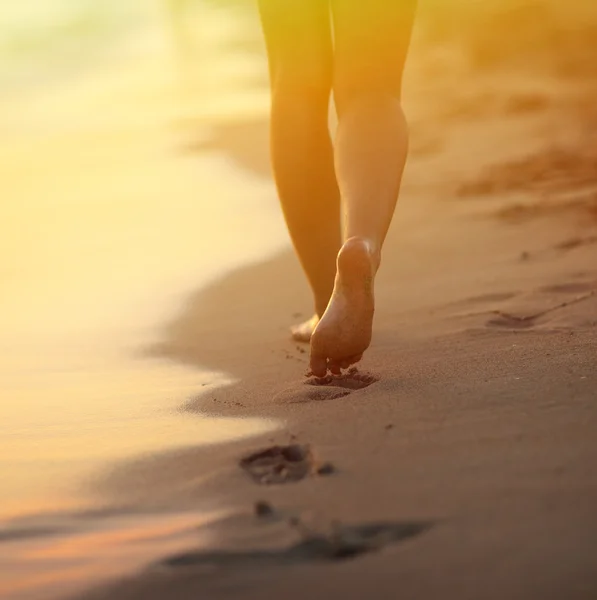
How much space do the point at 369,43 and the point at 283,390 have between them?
0.64m

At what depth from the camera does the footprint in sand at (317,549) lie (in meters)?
1.21

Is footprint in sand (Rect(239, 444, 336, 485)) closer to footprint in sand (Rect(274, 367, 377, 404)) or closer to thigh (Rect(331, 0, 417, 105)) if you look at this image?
footprint in sand (Rect(274, 367, 377, 404))

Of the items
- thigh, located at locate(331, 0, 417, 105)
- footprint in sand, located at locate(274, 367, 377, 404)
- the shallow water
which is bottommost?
the shallow water

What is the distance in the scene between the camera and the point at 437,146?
5457 millimetres

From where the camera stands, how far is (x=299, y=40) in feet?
7.07

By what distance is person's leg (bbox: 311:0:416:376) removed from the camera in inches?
75.3

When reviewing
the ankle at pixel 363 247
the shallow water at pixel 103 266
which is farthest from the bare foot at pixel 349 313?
the shallow water at pixel 103 266

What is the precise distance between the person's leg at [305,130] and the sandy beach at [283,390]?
238 mm

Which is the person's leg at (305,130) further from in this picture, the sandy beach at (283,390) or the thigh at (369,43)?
the sandy beach at (283,390)

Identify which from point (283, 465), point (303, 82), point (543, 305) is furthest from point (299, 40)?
point (283, 465)

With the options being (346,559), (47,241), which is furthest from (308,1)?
(47,241)

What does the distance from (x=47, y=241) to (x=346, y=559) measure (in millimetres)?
2990

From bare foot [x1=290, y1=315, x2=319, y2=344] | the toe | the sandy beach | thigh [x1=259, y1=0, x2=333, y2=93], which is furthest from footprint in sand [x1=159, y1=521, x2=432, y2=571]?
bare foot [x1=290, y1=315, x2=319, y2=344]

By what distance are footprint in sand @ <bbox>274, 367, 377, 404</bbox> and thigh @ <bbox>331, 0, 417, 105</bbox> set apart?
0.52 m
